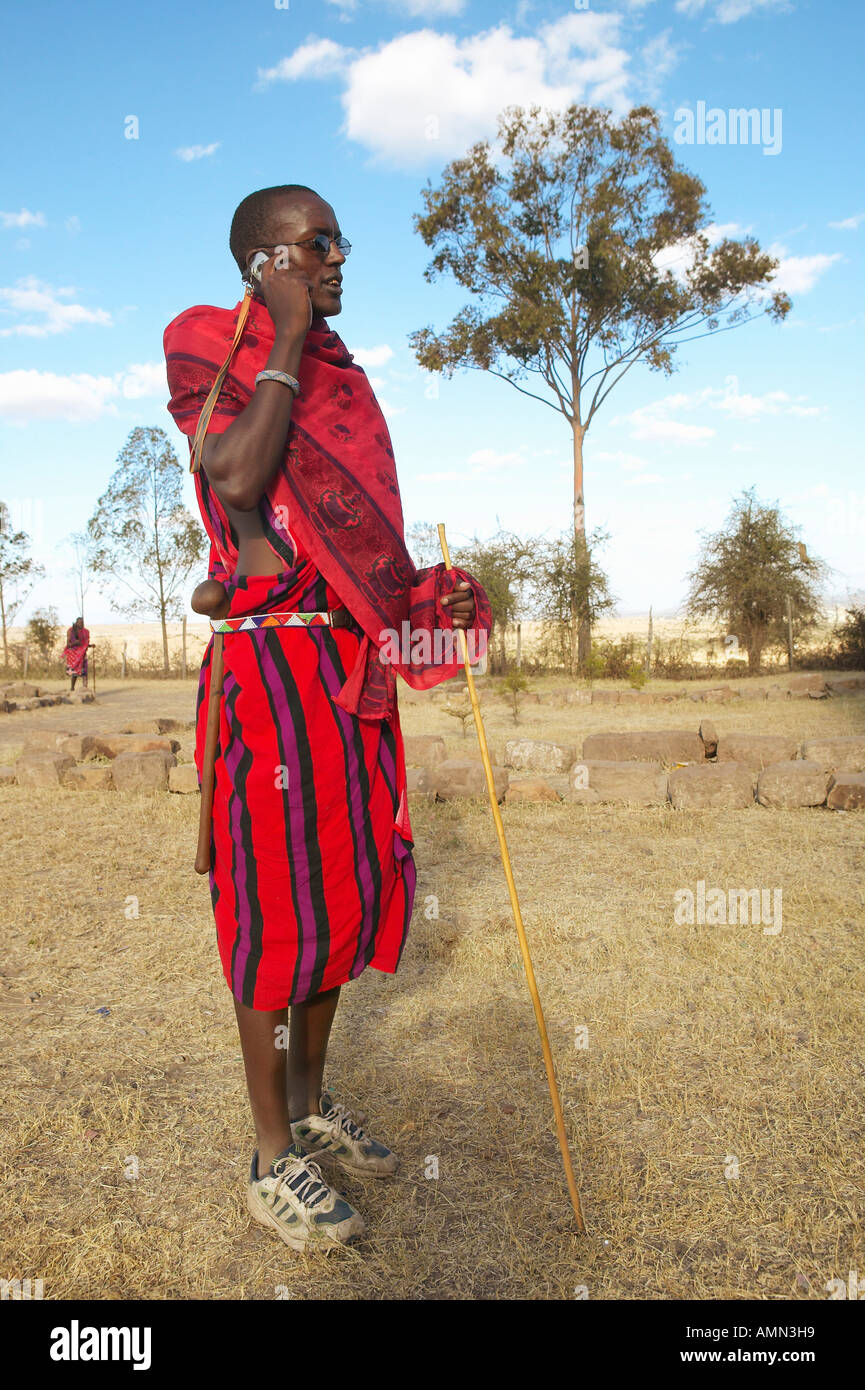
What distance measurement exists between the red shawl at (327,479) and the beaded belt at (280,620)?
0.07m

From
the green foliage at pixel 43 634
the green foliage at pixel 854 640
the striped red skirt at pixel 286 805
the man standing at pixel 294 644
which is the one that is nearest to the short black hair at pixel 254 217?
the man standing at pixel 294 644

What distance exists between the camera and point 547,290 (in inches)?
774

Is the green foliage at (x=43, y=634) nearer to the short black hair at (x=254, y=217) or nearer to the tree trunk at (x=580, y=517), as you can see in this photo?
the tree trunk at (x=580, y=517)

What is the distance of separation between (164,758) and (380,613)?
5372 millimetres

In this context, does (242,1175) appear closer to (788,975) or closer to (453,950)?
(453,950)

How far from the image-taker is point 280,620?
1.79m

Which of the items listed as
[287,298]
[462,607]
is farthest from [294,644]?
[287,298]

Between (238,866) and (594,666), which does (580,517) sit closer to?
(594,666)

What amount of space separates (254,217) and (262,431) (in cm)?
52

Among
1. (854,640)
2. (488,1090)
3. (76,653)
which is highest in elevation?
(76,653)

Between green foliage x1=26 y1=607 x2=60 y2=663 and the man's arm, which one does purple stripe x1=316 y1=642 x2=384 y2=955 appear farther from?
green foliage x1=26 y1=607 x2=60 y2=663

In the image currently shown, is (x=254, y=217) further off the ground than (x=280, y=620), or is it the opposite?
(x=254, y=217)

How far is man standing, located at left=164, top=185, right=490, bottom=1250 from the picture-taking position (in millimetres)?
1759
